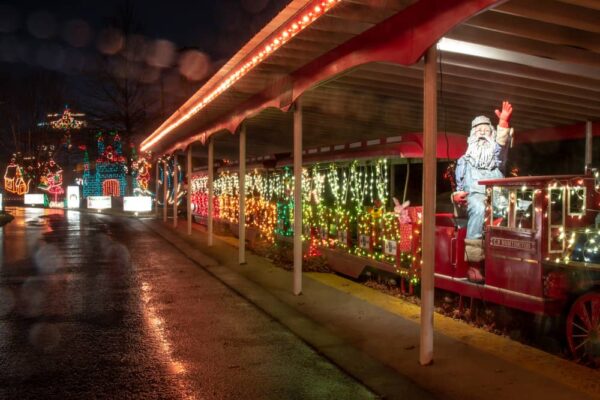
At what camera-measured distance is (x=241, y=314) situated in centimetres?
864

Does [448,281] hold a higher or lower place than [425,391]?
higher

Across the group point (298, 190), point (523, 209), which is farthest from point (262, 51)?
point (523, 209)

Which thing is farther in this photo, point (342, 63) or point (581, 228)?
point (342, 63)

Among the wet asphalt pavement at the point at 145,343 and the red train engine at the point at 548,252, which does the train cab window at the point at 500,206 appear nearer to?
the red train engine at the point at 548,252

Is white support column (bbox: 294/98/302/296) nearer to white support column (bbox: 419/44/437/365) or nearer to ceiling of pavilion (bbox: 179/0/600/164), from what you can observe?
ceiling of pavilion (bbox: 179/0/600/164)

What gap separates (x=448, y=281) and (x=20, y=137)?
58536mm

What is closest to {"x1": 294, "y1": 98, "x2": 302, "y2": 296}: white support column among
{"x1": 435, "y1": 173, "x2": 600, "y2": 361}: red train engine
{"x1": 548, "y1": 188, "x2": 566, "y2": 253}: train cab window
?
{"x1": 435, "y1": 173, "x2": 600, "y2": 361}: red train engine

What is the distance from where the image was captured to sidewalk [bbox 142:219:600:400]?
17.5 ft

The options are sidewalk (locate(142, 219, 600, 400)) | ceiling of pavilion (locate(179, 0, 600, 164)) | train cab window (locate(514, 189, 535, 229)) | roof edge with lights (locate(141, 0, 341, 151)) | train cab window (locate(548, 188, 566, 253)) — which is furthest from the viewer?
roof edge with lights (locate(141, 0, 341, 151))

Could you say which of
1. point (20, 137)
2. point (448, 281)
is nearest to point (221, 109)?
point (448, 281)

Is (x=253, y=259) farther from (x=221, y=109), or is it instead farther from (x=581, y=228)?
(x=581, y=228)

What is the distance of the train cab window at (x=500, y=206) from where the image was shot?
7.08m

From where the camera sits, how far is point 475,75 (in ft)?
26.2

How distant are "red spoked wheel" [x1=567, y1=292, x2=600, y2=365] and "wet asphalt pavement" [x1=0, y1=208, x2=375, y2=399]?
2.42 meters
